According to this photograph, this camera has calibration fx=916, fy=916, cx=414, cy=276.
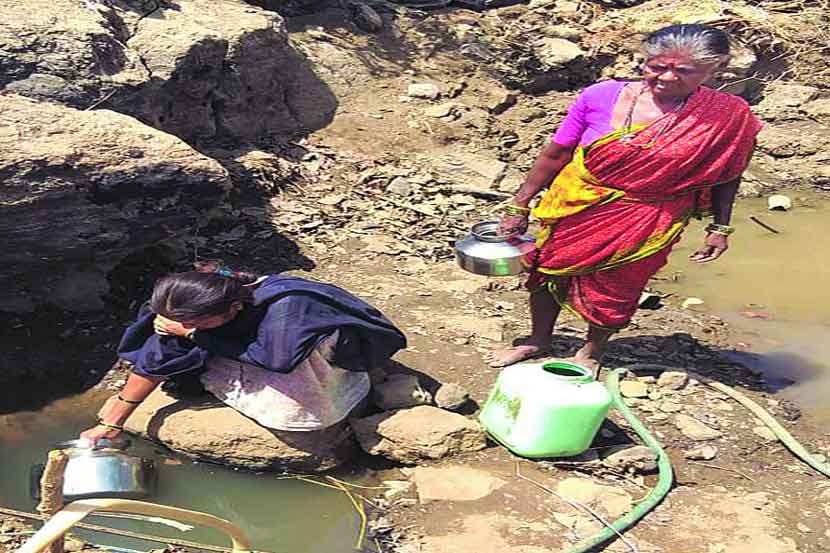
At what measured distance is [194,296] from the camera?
3.13 metres

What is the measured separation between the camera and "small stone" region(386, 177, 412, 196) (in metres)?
6.11

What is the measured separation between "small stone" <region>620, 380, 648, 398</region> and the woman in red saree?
26cm

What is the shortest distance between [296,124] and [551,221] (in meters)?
3.43

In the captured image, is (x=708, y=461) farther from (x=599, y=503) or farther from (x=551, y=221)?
(x=551, y=221)

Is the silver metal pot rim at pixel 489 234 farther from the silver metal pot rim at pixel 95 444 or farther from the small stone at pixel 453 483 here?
the silver metal pot rim at pixel 95 444

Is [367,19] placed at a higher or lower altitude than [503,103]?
higher

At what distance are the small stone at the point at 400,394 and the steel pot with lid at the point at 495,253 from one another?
54cm

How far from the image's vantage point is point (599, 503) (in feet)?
10.7

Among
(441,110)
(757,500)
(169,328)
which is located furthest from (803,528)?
(441,110)

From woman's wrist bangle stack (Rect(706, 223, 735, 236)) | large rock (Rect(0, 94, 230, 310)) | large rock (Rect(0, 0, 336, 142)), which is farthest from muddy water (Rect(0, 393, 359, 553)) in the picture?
large rock (Rect(0, 0, 336, 142))

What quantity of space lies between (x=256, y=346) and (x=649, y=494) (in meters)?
1.51

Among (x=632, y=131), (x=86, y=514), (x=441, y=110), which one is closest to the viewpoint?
(x=86, y=514)

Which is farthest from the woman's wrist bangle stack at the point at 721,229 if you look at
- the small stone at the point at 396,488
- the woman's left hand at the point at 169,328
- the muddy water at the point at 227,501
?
the woman's left hand at the point at 169,328

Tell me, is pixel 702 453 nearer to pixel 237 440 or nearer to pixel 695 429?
pixel 695 429
